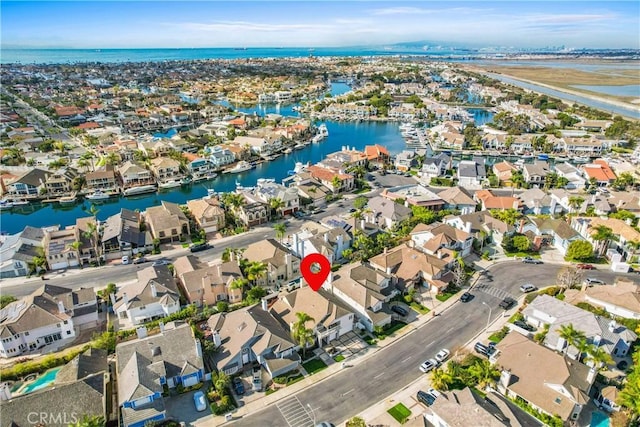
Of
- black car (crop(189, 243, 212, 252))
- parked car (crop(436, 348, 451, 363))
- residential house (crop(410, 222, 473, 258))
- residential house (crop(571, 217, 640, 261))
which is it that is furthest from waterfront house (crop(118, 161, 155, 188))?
residential house (crop(571, 217, 640, 261))

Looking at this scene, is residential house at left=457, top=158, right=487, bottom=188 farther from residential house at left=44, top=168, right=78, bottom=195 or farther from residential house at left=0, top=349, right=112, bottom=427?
residential house at left=44, top=168, right=78, bottom=195

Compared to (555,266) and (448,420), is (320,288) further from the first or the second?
(555,266)

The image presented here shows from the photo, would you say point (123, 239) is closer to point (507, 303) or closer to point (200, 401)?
point (200, 401)

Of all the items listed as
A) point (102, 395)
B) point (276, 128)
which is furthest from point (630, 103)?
point (102, 395)

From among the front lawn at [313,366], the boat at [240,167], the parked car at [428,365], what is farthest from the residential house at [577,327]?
the boat at [240,167]

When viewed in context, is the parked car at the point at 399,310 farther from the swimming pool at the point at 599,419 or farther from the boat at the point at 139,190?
the boat at the point at 139,190
